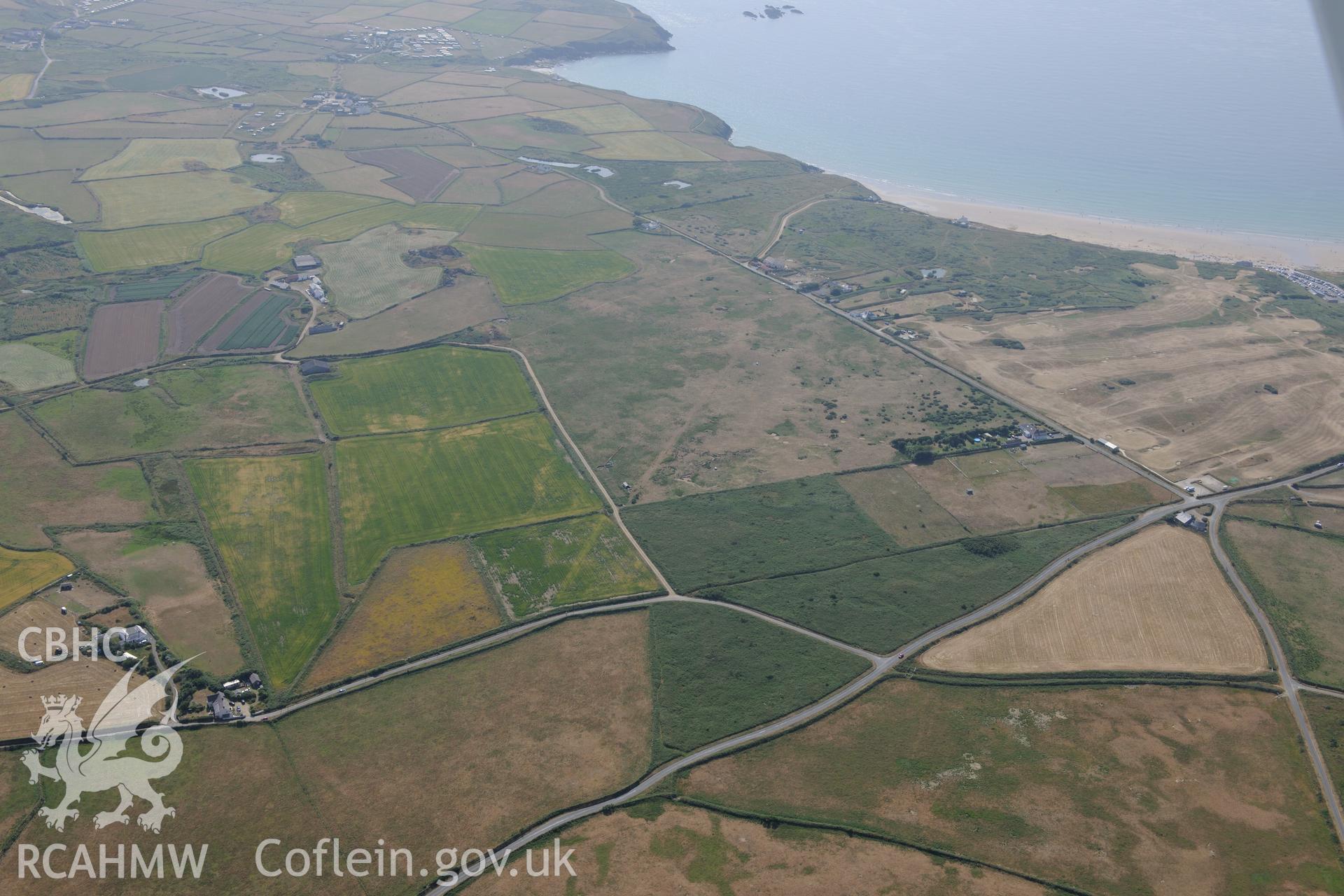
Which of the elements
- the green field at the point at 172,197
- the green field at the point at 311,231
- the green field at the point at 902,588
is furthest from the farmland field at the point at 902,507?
the green field at the point at 172,197

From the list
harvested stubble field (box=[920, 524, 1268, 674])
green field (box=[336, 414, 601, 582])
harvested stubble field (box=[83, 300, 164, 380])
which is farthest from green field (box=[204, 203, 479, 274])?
harvested stubble field (box=[920, 524, 1268, 674])

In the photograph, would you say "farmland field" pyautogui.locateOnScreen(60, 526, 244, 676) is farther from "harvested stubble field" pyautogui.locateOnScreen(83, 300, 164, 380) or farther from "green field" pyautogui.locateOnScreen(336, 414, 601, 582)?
"harvested stubble field" pyautogui.locateOnScreen(83, 300, 164, 380)

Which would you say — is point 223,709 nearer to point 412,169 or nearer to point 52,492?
point 52,492

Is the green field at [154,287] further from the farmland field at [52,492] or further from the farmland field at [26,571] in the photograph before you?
the farmland field at [26,571]

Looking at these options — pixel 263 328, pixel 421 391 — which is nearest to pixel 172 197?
pixel 263 328

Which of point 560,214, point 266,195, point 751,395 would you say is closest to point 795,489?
point 751,395

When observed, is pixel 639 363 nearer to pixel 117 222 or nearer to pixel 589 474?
pixel 589 474

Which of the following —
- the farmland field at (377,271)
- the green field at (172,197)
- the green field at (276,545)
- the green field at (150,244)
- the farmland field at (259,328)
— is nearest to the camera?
the green field at (276,545)
